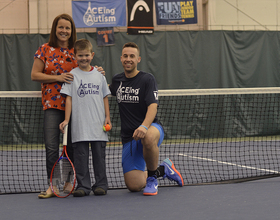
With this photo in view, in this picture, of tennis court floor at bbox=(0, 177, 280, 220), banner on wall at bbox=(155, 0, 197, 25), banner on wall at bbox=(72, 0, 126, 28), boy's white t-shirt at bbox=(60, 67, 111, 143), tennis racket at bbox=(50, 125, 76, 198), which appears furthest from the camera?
banner on wall at bbox=(155, 0, 197, 25)

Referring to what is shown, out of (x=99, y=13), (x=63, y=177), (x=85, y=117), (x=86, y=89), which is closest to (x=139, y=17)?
(x=99, y=13)

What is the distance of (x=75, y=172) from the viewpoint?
3.45 m

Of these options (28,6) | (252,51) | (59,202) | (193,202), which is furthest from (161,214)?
(28,6)

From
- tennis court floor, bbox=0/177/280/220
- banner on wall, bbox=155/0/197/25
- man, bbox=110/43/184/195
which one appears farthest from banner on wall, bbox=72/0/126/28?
tennis court floor, bbox=0/177/280/220

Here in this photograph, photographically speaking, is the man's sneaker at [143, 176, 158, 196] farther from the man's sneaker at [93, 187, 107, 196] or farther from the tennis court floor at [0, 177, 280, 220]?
the man's sneaker at [93, 187, 107, 196]

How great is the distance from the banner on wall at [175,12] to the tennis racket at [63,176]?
7.01 m

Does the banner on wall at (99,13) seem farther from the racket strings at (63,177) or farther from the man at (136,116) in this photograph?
the racket strings at (63,177)

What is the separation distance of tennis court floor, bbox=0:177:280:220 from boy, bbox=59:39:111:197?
7.5 inches

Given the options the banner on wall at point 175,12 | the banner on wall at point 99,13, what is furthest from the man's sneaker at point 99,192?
the banner on wall at point 175,12

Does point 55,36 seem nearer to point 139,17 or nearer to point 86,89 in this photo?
point 86,89

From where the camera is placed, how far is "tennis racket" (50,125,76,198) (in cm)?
335

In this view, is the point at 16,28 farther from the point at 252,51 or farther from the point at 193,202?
the point at 193,202

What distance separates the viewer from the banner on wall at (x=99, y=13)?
9.49 m

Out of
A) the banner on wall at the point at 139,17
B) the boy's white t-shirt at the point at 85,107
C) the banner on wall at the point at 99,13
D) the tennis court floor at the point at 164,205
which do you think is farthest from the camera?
the banner on wall at the point at 99,13
